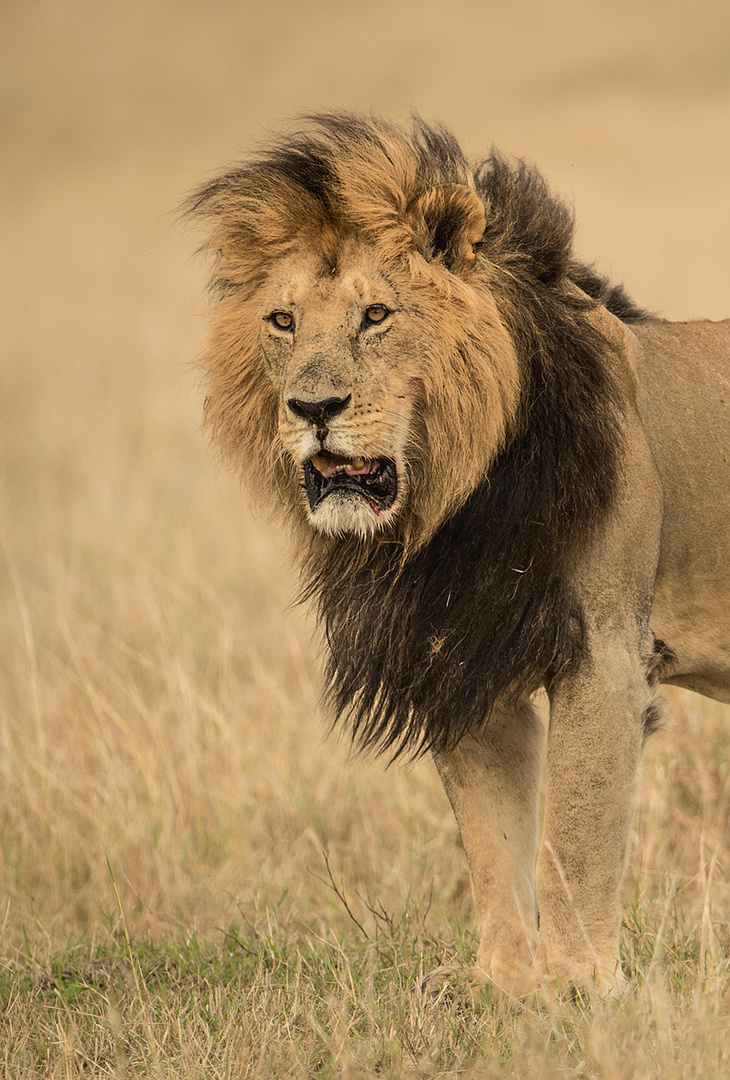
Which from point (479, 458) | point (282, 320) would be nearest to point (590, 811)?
point (479, 458)

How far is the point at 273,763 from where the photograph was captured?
214 inches

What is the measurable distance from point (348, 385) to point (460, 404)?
0.29 m

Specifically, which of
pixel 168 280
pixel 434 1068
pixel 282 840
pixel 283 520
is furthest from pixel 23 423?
pixel 434 1068

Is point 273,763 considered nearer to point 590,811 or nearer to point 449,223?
point 590,811

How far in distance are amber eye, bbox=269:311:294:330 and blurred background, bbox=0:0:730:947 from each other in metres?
0.47

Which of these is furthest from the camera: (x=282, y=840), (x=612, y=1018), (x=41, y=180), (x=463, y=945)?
(x=41, y=180)

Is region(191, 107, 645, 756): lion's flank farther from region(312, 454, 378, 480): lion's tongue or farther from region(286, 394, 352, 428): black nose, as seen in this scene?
region(286, 394, 352, 428): black nose

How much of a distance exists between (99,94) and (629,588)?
1891 cm

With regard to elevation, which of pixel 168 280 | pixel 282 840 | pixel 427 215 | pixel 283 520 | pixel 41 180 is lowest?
pixel 282 840

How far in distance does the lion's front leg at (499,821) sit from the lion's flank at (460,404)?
0.61 feet

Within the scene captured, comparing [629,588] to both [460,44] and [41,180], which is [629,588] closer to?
[460,44]

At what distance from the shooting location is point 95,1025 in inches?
122

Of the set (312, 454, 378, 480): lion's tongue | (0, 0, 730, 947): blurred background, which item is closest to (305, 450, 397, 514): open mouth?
(312, 454, 378, 480): lion's tongue

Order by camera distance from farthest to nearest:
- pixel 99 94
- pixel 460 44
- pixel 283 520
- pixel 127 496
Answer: pixel 99 94, pixel 127 496, pixel 460 44, pixel 283 520
